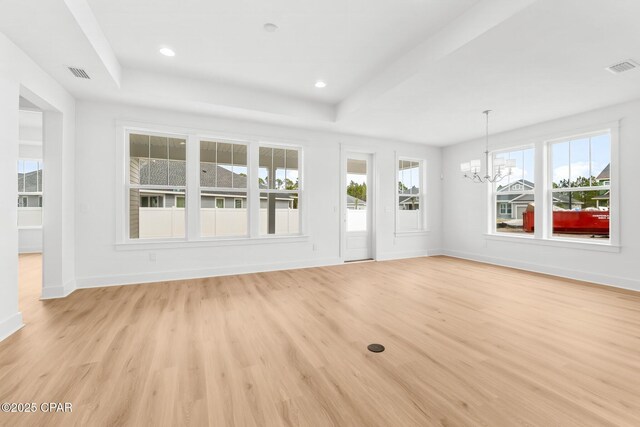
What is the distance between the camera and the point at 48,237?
3529 millimetres

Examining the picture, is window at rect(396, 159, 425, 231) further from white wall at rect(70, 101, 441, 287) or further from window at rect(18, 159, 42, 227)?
window at rect(18, 159, 42, 227)

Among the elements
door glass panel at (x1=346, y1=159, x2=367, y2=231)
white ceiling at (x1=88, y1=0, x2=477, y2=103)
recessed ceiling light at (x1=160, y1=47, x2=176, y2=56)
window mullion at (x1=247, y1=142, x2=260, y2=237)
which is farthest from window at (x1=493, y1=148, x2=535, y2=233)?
recessed ceiling light at (x1=160, y1=47, x2=176, y2=56)

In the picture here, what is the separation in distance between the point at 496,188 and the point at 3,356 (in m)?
7.53

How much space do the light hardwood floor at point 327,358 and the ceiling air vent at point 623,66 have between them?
2.72m

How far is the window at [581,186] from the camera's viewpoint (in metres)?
4.48

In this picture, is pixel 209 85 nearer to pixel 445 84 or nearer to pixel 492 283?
pixel 445 84

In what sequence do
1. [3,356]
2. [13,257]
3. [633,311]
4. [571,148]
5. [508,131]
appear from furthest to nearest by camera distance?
[508,131] < [571,148] < [633,311] < [13,257] < [3,356]

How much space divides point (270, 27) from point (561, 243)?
18.5ft

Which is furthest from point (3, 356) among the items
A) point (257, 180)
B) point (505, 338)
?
point (505, 338)

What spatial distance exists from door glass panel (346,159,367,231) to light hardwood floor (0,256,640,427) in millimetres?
2533

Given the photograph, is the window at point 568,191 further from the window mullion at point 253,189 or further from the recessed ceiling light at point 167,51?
the recessed ceiling light at point 167,51

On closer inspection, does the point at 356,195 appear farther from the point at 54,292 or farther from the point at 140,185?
the point at 54,292

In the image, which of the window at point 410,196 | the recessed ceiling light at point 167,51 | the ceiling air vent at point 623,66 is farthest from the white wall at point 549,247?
the recessed ceiling light at point 167,51

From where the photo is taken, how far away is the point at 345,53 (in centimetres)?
335
